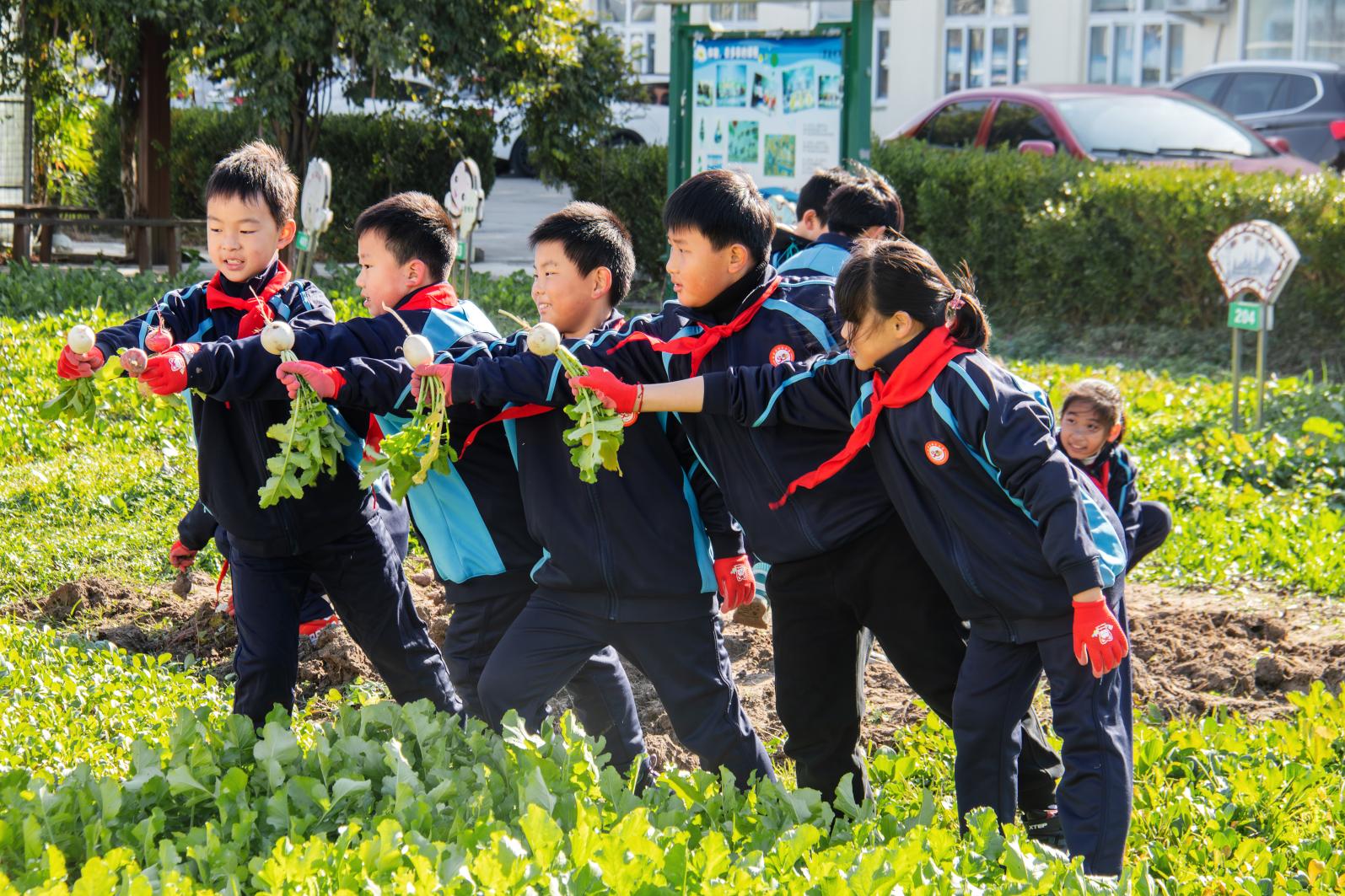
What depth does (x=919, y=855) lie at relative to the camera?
2535 millimetres

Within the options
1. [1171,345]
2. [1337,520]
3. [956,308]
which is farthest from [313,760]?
[1171,345]

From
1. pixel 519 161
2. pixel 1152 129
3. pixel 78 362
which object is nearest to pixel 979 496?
pixel 78 362

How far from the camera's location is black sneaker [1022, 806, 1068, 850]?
12.6 ft

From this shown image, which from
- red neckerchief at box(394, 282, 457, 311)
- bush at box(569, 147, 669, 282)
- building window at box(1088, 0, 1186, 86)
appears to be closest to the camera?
red neckerchief at box(394, 282, 457, 311)

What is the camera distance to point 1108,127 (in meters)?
13.2

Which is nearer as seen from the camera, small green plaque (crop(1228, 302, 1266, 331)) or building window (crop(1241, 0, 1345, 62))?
small green plaque (crop(1228, 302, 1266, 331))

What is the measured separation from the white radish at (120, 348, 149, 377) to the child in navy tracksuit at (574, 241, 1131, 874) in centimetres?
104

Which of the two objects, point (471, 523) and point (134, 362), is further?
point (471, 523)

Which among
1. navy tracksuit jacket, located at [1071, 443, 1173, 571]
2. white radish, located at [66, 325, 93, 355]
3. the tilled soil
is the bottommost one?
the tilled soil

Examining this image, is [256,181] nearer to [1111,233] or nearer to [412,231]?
[412,231]

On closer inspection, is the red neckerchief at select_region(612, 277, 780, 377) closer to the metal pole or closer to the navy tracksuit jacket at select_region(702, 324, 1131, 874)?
the navy tracksuit jacket at select_region(702, 324, 1131, 874)

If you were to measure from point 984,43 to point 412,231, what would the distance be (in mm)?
→ 23264

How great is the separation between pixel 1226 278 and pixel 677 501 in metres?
5.05

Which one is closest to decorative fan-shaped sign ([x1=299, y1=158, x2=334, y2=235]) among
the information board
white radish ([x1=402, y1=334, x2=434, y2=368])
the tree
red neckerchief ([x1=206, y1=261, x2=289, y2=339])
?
the information board
